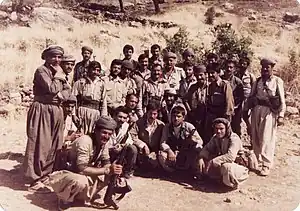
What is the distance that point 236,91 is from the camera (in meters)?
5.45

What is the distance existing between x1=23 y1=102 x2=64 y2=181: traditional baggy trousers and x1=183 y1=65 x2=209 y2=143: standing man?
4.64 feet

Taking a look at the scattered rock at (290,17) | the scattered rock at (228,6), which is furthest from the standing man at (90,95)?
the scattered rock at (290,17)

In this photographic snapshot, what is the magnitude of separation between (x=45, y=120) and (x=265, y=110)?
2340 millimetres

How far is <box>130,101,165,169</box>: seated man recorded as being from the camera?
4.89 m

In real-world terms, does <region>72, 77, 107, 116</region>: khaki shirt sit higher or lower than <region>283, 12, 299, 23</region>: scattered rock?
lower

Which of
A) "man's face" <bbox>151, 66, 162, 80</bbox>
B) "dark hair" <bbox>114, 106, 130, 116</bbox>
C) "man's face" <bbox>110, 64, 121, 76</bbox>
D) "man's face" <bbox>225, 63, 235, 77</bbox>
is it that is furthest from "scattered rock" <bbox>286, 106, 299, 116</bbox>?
"dark hair" <bbox>114, 106, 130, 116</bbox>

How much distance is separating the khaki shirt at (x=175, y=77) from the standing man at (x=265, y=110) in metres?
0.80

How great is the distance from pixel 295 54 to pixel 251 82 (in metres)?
1.19

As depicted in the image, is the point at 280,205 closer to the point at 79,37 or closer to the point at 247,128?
the point at 247,128

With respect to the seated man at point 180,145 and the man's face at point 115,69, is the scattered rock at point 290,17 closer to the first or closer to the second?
the seated man at point 180,145

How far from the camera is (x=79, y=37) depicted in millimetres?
7234

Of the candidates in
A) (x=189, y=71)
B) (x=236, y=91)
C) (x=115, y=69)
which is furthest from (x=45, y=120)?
(x=236, y=91)

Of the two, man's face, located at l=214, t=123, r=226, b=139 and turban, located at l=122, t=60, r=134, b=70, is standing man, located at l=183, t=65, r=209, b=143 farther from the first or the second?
turban, located at l=122, t=60, r=134, b=70

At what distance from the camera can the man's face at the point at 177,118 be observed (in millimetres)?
4781
